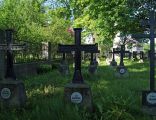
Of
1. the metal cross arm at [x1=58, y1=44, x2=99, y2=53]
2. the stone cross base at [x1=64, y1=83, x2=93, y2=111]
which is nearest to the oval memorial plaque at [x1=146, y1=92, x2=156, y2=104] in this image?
the stone cross base at [x1=64, y1=83, x2=93, y2=111]

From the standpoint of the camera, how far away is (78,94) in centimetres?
984

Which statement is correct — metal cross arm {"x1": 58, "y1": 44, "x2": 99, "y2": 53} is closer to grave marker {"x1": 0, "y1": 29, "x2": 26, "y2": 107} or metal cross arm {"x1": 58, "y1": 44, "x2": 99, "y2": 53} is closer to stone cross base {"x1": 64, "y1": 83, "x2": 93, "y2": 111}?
stone cross base {"x1": 64, "y1": 83, "x2": 93, "y2": 111}

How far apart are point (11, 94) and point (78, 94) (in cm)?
164

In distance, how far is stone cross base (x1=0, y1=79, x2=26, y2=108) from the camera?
1028 centimetres

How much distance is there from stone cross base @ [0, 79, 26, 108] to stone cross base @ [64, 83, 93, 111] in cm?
→ 113

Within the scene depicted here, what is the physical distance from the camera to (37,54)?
2717 centimetres

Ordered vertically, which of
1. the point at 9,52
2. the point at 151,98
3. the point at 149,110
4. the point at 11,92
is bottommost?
the point at 149,110

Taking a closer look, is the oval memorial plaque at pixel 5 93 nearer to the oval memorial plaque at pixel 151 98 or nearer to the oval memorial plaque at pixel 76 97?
the oval memorial plaque at pixel 76 97

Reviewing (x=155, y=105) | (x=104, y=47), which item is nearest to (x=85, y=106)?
(x=155, y=105)

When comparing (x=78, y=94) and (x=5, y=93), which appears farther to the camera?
(x=5, y=93)

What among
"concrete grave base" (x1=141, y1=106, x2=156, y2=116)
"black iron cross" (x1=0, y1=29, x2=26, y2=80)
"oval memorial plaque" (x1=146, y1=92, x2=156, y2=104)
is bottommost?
"concrete grave base" (x1=141, y1=106, x2=156, y2=116)

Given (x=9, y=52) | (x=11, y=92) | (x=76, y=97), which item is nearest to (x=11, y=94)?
(x=11, y=92)

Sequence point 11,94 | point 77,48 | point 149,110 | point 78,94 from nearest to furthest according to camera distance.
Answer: point 149,110
point 78,94
point 11,94
point 77,48

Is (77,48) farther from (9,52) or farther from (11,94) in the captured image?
(11,94)
